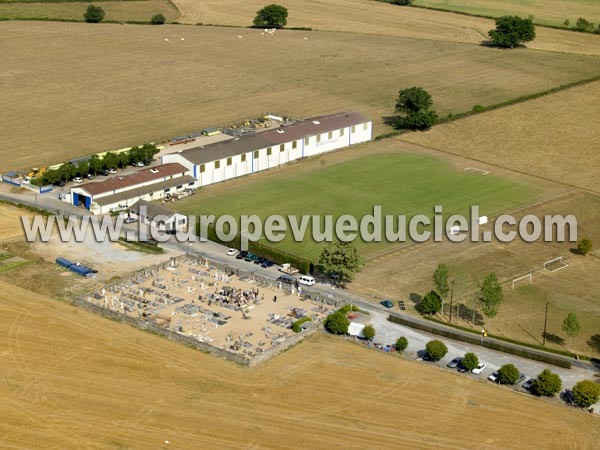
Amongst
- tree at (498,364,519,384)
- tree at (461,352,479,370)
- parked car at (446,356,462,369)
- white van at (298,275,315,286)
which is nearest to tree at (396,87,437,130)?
white van at (298,275,315,286)

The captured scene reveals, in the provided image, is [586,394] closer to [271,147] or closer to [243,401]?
[243,401]

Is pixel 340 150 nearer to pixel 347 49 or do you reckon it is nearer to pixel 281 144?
pixel 281 144

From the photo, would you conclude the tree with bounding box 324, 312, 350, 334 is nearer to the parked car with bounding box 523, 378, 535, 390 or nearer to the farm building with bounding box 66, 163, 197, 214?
the parked car with bounding box 523, 378, 535, 390

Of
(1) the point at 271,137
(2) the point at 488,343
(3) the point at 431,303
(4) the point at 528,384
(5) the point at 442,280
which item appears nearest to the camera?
(4) the point at 528,384

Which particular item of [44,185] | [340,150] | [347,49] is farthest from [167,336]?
[347,49]

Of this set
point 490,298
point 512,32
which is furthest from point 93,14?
point 490,298

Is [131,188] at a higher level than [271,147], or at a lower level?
lower
